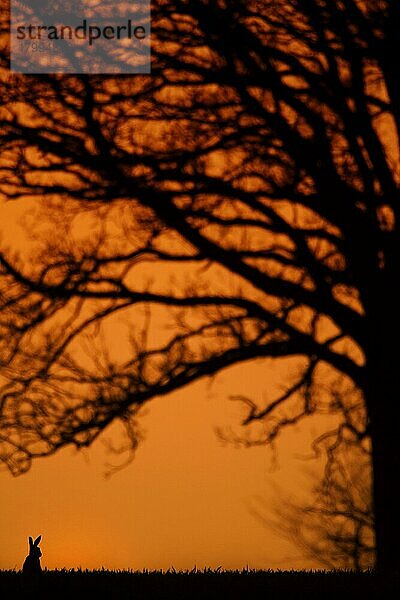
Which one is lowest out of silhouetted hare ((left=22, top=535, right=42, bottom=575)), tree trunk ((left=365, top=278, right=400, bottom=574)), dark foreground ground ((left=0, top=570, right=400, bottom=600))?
dark foreground ground ((left=0, top=570, right=400, bottom=600))

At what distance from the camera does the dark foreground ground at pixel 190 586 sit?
8109 mm

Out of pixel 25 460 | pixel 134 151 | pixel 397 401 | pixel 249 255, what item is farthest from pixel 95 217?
pixel 397 401

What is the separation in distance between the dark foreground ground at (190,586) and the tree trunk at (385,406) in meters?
2.42

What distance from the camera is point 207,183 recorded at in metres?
11.8

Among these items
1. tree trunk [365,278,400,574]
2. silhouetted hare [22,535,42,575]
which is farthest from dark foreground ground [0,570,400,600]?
tree trunk [365,278,400,574]

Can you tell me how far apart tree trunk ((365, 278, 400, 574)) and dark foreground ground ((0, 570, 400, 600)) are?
2420mm

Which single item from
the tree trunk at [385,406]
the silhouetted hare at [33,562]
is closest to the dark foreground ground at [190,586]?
the silhouetted hare at [33,562]

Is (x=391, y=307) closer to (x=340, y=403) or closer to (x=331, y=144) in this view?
(x=340, y=403)

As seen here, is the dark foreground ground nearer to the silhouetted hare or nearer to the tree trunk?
the silhouetted hare

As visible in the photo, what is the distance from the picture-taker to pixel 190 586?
844 centimetres

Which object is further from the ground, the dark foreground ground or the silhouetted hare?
the silhouetted hare

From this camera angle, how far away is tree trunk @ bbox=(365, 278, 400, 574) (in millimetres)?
11664

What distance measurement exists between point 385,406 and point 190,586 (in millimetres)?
4044

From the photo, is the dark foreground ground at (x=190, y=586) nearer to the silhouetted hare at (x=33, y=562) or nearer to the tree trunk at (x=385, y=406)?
the silhouetted hare at (x=33, y=562)
